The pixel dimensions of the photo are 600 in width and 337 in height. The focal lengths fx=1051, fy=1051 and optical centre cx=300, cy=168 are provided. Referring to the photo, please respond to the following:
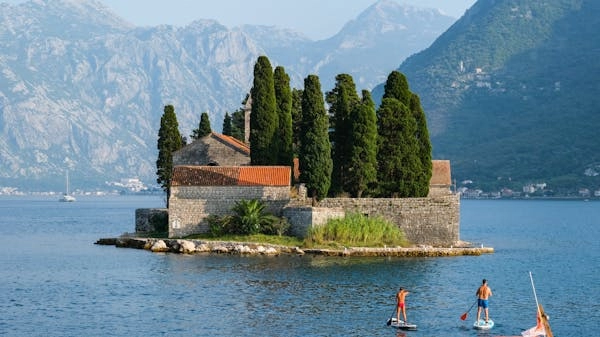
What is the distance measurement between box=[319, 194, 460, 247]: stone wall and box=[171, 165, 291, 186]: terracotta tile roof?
312cm

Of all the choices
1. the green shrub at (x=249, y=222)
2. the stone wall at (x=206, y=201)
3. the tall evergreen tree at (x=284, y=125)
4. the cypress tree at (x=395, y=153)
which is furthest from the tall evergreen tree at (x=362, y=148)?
the green shrub at (x=249, y=222)

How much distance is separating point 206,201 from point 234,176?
7.61ft

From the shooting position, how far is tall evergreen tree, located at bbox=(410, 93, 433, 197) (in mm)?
69125

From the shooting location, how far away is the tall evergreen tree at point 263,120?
68.2 meters

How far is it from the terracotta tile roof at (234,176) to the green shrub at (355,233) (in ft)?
12.6

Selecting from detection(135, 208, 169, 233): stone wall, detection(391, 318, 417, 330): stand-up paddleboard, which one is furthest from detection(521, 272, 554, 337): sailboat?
detection(135, 208, 169, 233): stone wall

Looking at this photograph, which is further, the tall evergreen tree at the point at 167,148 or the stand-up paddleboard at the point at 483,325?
the tall evergreen tree at the point at 167,148

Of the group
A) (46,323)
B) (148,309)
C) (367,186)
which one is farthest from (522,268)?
(46,323)

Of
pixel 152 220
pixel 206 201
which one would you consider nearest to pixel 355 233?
pixel 206 201

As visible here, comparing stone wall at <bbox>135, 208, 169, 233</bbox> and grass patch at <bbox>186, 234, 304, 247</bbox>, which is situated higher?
stone wall at <bbox>135, 208, 169, 233</bbox>

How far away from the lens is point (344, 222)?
63500mm

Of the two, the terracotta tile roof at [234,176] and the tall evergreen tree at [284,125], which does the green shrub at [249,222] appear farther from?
the tall evergreen tree at [284,125]

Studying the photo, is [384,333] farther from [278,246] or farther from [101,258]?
[101,258]

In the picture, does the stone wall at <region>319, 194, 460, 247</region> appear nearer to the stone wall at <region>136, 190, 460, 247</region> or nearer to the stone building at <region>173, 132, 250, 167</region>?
the stone wall at <region>136, 190, 460, 247</region>
